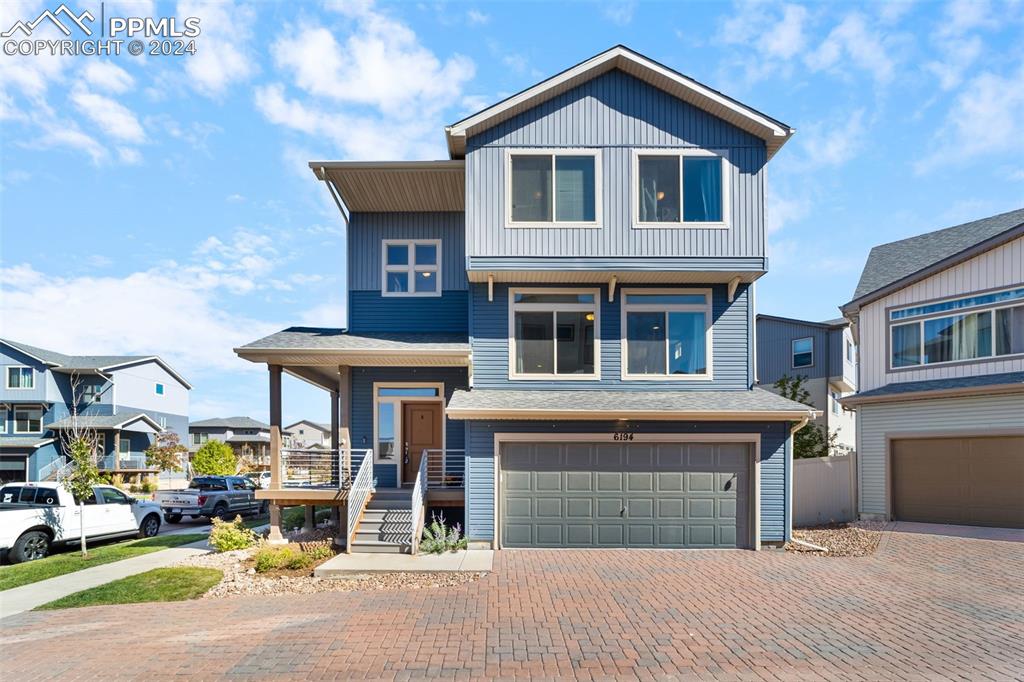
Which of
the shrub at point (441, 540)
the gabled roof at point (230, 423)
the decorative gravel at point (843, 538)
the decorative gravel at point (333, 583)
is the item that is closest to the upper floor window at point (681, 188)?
the decorative gravel at point (843, 538)

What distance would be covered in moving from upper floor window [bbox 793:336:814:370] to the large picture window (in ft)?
25.4

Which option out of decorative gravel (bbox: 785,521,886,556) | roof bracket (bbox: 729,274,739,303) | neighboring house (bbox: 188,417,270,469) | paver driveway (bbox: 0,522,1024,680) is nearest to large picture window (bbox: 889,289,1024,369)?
decorative gravel (bbox: 785,521,886,556)

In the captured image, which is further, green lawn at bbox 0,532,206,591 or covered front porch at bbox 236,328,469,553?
covered front porch at bbox 236,328,469,553

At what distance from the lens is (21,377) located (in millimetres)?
38062

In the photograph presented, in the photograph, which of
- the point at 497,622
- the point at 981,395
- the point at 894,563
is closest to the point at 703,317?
the point at 894,563

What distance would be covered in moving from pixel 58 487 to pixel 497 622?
12.5 metres

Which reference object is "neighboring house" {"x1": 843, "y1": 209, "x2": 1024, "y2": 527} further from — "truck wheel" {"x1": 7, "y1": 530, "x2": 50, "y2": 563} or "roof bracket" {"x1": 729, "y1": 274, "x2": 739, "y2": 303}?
"truck wheel" {"x1": 7, "y1": 530, "x2": 50, "y2": 563}

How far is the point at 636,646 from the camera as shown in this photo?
7027mm

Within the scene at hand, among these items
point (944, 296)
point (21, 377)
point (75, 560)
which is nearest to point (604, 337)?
point (944, 296)

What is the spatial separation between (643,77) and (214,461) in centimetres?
3170

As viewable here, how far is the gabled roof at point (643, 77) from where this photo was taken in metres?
12.9

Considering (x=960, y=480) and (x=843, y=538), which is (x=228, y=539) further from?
(x=960, y=480)

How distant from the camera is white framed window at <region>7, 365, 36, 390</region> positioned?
37.8 metres

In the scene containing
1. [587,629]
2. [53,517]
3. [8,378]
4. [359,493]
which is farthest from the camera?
[8,378]
